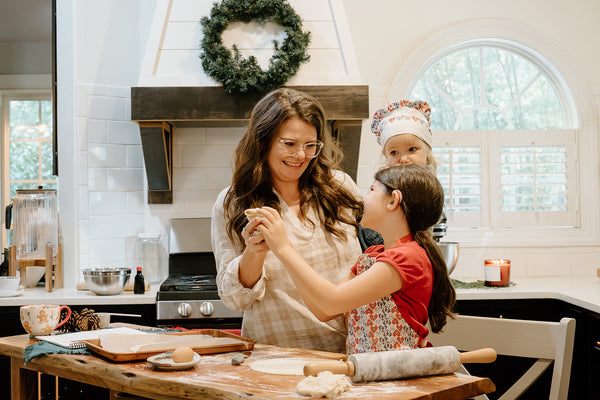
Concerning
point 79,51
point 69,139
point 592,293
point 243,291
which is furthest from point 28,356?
point 592,293

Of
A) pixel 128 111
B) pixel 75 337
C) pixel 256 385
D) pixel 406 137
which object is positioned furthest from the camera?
pixel 128 111

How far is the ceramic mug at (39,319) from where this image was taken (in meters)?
1.96

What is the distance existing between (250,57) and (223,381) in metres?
2.50

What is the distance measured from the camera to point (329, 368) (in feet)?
4.52

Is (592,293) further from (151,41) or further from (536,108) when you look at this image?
(151,41)

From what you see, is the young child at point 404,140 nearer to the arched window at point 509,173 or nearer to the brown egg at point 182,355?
the brown egg at point 182,355

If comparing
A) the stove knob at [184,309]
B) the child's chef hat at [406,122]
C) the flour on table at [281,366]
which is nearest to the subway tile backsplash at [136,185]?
the stove knob at [184,309]

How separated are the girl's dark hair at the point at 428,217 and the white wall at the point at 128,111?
2.44m

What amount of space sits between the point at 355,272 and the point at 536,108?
2.98 metres

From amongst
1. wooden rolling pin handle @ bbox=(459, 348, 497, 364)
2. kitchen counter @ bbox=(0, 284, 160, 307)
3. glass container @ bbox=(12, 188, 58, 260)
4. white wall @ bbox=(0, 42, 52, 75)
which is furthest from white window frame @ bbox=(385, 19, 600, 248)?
white wall @ bbox=(0, 42, 52, 75)

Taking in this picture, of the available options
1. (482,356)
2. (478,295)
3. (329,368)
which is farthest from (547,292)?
(329,368)

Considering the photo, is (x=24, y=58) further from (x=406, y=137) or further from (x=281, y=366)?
(x=281, y=366)

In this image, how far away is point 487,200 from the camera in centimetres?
426

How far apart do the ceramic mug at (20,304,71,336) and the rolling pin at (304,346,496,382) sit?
1.00m
